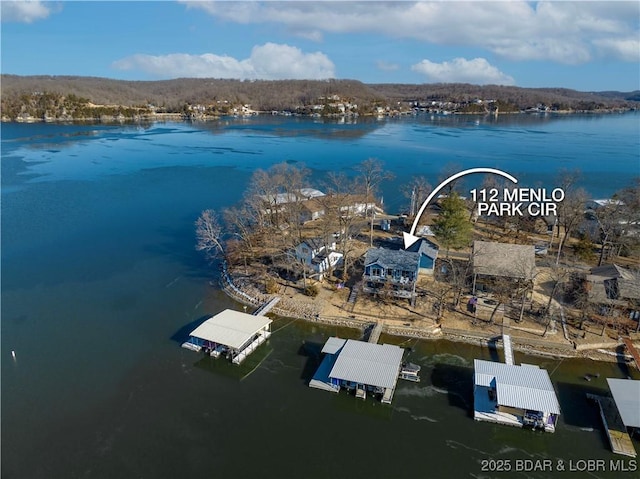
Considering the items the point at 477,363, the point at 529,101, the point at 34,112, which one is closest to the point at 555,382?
the point at 477,363

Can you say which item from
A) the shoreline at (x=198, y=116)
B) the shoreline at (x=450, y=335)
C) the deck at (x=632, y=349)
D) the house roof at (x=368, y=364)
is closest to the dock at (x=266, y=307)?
the shoreline at (x=450, y=335)

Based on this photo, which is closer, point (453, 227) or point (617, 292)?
point (617, 292)

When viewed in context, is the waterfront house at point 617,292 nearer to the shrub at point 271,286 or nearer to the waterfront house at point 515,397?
the waterfront house at point 515,397

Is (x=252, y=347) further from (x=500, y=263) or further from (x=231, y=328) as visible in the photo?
(x=500, y=263)

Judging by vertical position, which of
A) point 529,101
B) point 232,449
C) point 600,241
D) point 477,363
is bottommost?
point 232,449

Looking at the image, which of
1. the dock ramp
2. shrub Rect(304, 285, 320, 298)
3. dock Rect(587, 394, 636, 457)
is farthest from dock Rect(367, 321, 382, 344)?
dock Rect(587, 394, 636, 457)

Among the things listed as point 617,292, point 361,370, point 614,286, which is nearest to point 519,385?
point 361,370

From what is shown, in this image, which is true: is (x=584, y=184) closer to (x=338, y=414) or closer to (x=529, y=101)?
(x=338, y=414)
